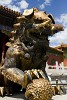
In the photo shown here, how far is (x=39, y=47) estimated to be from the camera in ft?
7.69

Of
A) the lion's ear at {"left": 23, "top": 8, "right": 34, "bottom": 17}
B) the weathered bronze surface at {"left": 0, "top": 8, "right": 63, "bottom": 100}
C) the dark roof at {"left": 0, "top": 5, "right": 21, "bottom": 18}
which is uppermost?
the dark roof at {"left": 0, "top": 5, "right": 21, "bottom": 18}

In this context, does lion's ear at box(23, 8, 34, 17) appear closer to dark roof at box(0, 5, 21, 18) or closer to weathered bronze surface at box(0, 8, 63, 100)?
weathered bronze surface at box(0, 8, 63, 100)

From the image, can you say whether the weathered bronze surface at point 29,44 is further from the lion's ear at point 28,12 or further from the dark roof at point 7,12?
the dark roof at point 7,12

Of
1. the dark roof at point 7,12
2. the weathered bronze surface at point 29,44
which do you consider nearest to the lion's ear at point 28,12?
the weathered bronze surface at point 29,44

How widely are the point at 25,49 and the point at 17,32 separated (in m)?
0.28

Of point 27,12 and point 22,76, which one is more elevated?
point 27,12

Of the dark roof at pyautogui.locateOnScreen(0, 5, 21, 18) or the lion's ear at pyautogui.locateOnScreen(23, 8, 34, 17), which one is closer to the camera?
the lion's ear at pyautogui.locateOnScreen(23, 8, 34, 17)

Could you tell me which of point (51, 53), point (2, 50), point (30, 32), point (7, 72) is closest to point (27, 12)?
point (30, 32)

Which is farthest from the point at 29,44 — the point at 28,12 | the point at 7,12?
the point at 7,12

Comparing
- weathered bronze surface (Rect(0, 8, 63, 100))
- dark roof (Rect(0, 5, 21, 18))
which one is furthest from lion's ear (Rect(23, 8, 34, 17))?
dark roof (Rect(0, 5, 21, 18))

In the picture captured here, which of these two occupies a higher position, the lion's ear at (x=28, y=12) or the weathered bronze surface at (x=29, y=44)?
the lion's ear at (x=28, y=12)

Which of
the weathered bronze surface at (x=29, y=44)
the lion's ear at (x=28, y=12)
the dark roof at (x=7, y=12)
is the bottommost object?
the weathered bronze surface at (x=29, y=44)

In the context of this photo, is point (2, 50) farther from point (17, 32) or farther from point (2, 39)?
point (17, 32)

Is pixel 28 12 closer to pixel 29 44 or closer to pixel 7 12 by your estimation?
pixel 29 44
